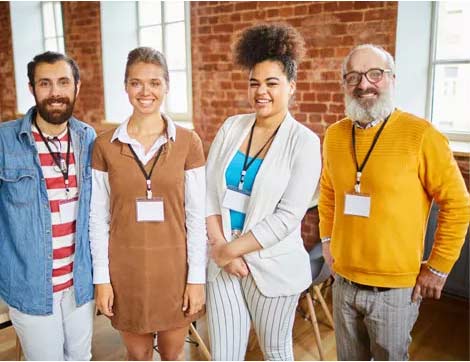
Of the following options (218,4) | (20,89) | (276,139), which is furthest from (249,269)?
(20,89)

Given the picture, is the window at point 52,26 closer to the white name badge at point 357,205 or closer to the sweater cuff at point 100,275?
the sweater cuff at point 100,275

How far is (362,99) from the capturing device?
1.69 metres

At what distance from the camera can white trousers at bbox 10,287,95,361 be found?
5.35ft

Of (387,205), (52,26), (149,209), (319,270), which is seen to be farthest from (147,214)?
(52,26)

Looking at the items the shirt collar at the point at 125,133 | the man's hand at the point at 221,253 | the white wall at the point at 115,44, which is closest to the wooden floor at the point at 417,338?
the man's hand at the point at 221,253

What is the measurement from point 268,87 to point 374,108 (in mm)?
395

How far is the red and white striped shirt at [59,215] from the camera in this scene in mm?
1604

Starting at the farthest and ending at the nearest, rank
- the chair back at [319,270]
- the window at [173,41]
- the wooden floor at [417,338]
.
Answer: the window at [173,41] < the wooden floor at [417,338] < the chair back at [319,270]

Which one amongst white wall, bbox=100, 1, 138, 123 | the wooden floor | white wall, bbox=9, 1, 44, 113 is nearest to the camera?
the wooden floor

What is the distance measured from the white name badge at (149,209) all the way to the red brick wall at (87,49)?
4144 millimetres

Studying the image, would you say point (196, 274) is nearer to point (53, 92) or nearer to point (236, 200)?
point (236, 200)

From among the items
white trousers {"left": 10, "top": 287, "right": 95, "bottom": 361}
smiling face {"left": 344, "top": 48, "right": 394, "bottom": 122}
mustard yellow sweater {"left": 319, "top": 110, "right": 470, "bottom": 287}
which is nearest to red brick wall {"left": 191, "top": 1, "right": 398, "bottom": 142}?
smiling face {"left": 344, "top": 48, "right": 394, "bottom": 122}

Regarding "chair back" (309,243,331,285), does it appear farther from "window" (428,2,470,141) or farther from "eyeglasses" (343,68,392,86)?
"window" (428,2,470,141)

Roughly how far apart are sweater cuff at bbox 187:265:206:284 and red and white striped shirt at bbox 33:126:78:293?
0.41 m
